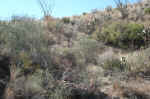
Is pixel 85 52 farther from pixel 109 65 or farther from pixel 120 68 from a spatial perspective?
pixel 120 68

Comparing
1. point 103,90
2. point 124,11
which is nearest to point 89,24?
point 124,11

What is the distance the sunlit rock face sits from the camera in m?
5.43

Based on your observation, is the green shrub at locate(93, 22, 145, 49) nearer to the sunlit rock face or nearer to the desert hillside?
the desert hillside

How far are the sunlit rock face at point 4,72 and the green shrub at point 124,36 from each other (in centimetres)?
815

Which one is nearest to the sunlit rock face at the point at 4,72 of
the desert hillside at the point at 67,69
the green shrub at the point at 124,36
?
the desert hillside at the point at 67,69

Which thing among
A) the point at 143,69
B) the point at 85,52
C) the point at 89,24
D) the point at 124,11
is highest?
the point at 124,11

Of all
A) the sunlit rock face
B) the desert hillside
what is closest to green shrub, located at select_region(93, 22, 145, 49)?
the desert hillside

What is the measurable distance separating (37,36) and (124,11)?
544 inches

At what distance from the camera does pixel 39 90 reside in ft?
17.3

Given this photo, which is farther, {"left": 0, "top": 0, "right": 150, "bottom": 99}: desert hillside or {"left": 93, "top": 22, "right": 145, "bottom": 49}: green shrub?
{"left": 93, "top": 22, "right": 145, "bottom": 49}: green shrub

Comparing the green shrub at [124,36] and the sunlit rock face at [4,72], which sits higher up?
the green shrub at [124,36]

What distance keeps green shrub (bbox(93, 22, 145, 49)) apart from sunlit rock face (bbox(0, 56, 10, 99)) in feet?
26.7

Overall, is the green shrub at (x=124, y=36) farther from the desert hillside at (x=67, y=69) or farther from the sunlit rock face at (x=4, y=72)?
the sunlit rock face at (x=4, y=72)

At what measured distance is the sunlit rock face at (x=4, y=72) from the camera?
17.8 ft
